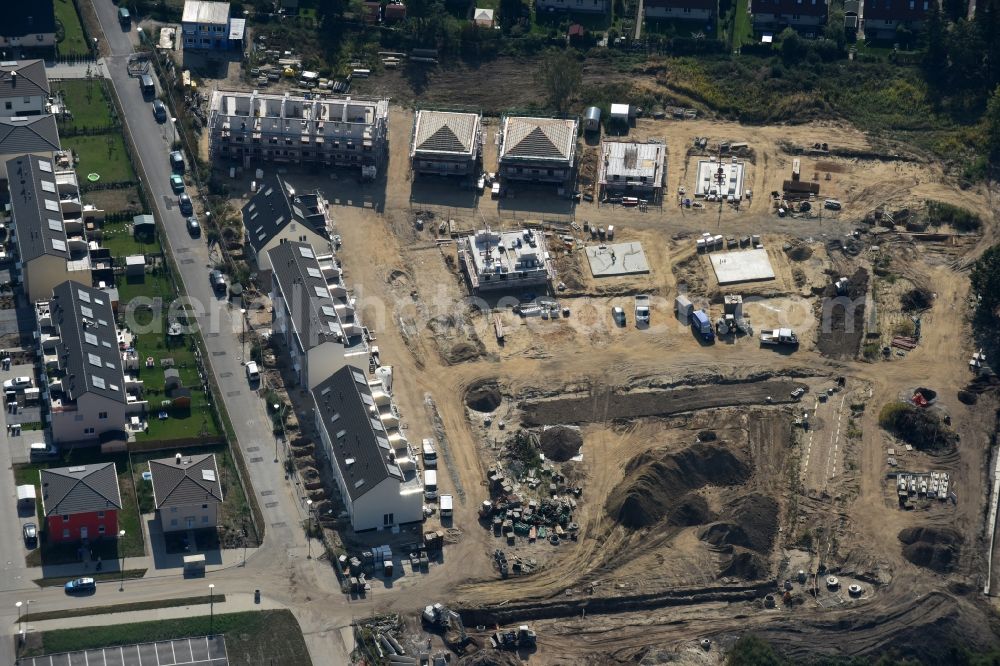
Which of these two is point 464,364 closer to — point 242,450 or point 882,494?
point 242,450

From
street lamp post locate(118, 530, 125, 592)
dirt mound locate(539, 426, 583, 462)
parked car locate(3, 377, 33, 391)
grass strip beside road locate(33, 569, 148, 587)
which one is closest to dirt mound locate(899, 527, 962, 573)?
dirt mound locate(539, 426, 583, 462)

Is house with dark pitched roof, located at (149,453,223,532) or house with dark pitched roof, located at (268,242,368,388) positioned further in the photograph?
house with dark pitched roof, located at (268,242,368,388)

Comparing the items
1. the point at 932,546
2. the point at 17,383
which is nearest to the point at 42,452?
the point at 17,383

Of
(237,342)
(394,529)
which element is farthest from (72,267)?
(394,529)

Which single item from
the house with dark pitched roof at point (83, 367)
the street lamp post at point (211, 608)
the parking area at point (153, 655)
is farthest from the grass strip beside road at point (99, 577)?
the house with dark pitched roof at point (83, 367)

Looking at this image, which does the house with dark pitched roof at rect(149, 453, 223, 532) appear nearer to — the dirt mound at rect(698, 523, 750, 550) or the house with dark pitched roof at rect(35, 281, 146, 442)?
the house with dark pitched roof at rect(35, 281, 146, 442)

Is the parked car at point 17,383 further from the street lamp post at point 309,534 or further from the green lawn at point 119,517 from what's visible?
the street lamp post at point 309,534

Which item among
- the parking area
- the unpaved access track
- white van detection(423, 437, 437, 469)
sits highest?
the unpaved access track
